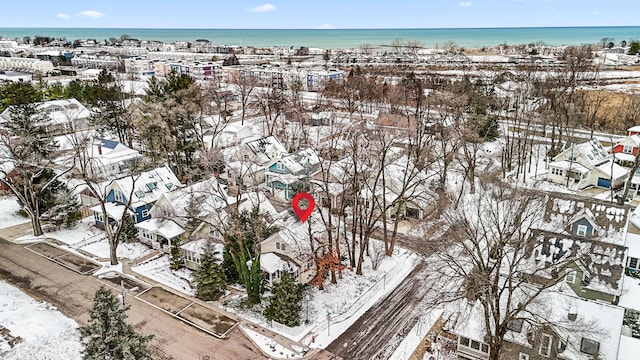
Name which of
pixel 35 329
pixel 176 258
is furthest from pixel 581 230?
pixel 35 329

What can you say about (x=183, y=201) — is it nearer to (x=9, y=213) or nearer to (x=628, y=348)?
(x=9, y=213)

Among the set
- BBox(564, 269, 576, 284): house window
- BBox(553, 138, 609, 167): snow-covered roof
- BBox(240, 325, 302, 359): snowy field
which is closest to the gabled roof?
BBox(240, 325, 302, 359): snowy field

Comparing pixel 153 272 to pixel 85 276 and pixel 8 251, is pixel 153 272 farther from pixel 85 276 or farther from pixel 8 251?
pixel 8 251

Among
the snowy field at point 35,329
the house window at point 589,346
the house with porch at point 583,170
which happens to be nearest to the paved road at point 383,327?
the house window at point 589,346

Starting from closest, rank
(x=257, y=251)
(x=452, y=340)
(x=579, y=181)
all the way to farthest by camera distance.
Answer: (x=452, y=340) → (x=257, y=251) → (x=579, y=181)

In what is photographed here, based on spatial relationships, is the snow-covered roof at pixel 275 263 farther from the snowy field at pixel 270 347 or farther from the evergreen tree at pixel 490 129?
the evergreen tree at pixel 490 129

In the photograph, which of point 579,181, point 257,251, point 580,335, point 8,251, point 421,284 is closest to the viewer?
point 580,335

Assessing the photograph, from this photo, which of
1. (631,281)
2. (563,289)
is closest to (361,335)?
(563,289)
